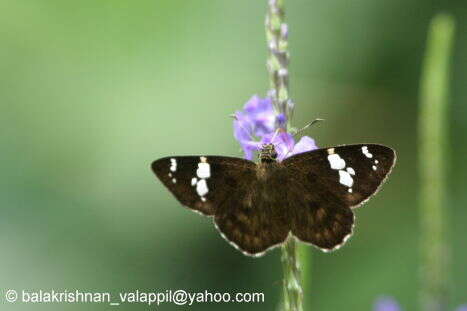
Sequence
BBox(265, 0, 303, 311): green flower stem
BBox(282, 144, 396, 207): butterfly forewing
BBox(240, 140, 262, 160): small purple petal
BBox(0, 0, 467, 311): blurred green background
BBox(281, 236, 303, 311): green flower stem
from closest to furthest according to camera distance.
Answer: BBox(281, 236, 303, 311): green flower stem < BBox(265, 0, 303, 311): green flower stem < BBox(282, 144, 396, 207): butterfly forewing < BBox(240, 140, 262, 160): small purple petal < BBox(0, 0, 467, 311): blurred green background

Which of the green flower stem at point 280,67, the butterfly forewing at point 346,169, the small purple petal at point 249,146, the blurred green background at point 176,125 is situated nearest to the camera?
the green flower stem at point 280,67

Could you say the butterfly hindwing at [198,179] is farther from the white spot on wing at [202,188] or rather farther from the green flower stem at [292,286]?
the green flower stem at [292,286]

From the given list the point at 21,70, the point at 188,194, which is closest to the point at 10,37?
the point at 21,70

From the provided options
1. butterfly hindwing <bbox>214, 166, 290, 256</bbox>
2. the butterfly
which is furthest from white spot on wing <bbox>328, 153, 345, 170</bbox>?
butterfly hindwing <bbox>214, 166, 290, 256</bbox>

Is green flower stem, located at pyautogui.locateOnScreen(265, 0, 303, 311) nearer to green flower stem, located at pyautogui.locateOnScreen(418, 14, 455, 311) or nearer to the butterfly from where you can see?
the butterfly

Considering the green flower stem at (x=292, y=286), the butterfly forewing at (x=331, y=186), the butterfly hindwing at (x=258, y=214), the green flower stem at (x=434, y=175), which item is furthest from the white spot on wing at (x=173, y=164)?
the green flower stem at (x=434, y=175)

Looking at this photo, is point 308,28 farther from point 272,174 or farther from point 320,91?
point 272,174

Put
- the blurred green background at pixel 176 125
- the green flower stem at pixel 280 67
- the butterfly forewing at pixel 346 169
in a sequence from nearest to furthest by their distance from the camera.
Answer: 1. the green flower stem at pixel 280 67
2. the butterfly forewing at pixel 346 169
3. the blurred green background at pixel 176 125

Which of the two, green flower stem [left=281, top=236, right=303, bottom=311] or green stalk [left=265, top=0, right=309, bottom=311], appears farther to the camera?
green stalk [left=265, top=0, right=309, bottom=311]
